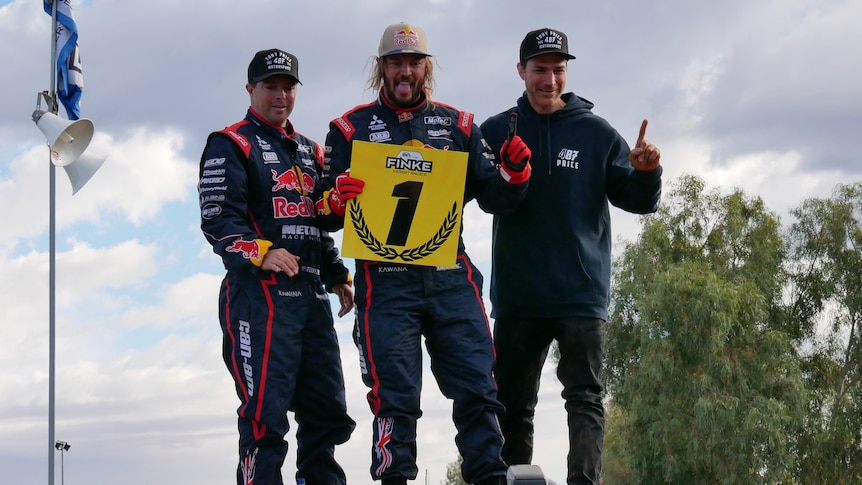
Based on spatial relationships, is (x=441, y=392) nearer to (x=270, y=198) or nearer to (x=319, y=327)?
(x=319, y=327)

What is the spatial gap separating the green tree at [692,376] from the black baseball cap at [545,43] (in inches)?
1106

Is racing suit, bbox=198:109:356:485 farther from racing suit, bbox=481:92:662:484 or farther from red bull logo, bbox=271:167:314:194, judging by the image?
racing suit, bbox=481:92:662:484

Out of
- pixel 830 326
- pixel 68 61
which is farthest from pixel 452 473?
pixel 68 61

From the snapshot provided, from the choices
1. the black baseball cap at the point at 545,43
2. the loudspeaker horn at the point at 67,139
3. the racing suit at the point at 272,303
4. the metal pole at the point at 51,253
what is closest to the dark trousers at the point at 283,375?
the racing suit at the point at 272,303

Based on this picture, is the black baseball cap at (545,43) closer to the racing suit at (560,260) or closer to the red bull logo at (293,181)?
the racing suit at (560,260)

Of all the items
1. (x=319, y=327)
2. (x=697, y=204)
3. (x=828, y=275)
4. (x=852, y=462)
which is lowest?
(x=852, y=462)

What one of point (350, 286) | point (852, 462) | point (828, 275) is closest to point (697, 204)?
point (828, 275)

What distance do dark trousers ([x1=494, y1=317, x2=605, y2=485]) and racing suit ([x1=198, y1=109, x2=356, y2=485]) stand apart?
3.41ft

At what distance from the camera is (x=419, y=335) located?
6.18 m

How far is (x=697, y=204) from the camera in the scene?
39.5 metres

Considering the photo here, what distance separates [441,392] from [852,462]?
120 ft

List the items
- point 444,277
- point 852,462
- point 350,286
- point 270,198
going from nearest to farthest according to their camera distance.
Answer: point 444,277 → point 270,198 → point 350,286 → point 852,462

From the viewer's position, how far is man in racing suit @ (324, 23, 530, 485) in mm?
5953

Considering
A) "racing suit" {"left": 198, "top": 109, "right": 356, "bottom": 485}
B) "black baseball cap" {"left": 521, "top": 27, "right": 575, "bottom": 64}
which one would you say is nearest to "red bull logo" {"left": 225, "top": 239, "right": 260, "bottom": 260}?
"racing suit" {"left": 198, "top": 109, "right": 356, "bottom": 485}
